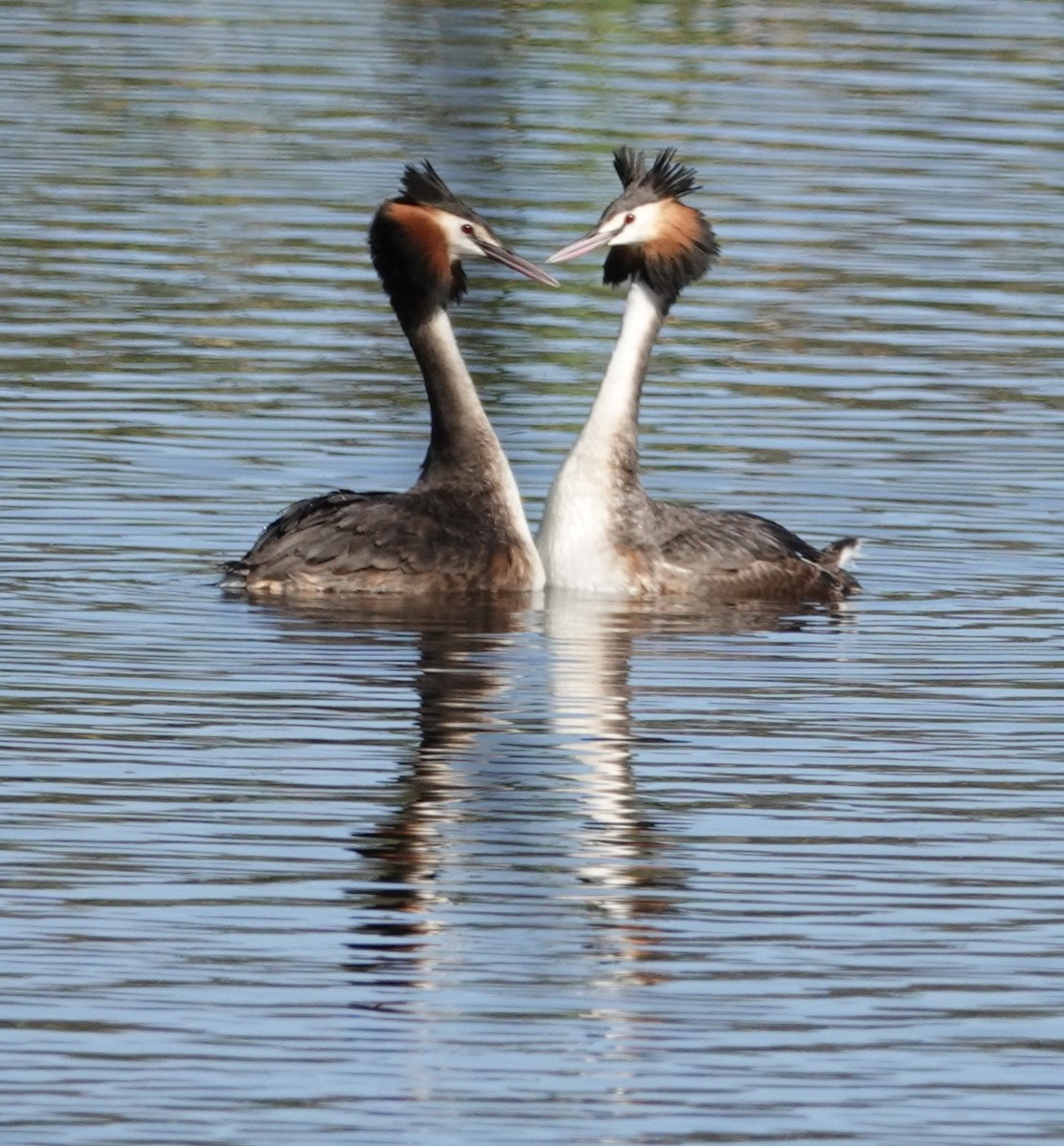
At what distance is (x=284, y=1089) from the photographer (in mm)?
7277

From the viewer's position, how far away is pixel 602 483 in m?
13.6

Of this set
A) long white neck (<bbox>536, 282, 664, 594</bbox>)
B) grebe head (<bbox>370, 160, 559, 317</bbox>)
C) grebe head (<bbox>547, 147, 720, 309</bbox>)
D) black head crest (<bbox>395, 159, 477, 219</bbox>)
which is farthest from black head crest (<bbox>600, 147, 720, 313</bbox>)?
black head crest (<bbox>395, 159, 477, 219</bbox>)

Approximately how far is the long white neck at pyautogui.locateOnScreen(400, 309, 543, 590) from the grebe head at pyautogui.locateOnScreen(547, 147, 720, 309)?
685 mm

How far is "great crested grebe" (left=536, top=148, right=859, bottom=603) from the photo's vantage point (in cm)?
1343

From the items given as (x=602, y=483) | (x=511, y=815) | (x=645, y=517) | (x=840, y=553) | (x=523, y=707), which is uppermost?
(x=602, y=483)

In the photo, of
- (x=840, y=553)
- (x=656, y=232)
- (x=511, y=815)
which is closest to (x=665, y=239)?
(x=656, y=232)

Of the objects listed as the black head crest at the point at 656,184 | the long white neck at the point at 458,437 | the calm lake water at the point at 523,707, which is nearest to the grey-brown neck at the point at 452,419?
the long white neck at the point at 458,437

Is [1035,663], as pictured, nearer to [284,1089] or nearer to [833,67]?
[284,1089]

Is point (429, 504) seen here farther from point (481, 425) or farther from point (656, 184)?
point (656, 184)

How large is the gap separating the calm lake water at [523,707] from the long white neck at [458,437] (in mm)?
465

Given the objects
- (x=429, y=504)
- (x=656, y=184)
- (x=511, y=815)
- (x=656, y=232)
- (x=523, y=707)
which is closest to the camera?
(x=511, y=815)

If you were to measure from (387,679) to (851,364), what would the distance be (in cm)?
711

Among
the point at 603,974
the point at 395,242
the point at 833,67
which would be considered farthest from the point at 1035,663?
the point at 833,67

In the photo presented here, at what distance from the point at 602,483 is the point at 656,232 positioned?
3.83 ft
